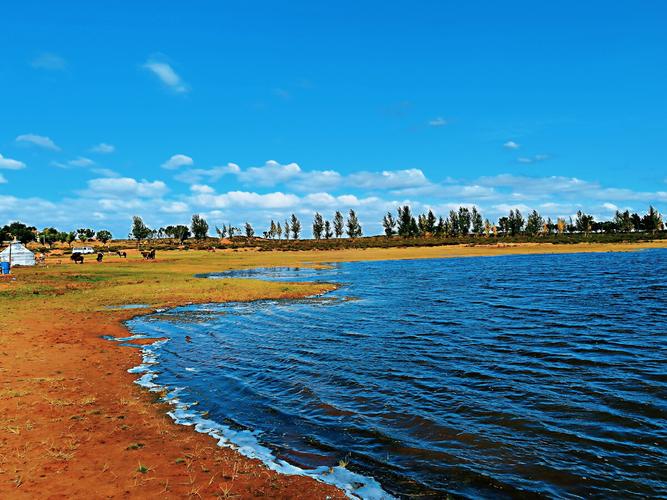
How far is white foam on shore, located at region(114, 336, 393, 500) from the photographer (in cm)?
843

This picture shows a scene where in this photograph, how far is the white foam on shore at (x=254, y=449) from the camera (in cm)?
843

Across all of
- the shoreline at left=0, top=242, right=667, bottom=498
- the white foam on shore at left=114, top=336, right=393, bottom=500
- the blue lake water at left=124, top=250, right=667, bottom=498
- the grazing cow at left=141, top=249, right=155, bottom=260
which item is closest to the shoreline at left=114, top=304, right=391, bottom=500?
the white foam on shore at left=114, top=336, right=393, bottom=500

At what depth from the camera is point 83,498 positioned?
298 inches

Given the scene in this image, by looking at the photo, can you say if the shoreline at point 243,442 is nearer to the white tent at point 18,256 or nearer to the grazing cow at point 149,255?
the white tent at point 18,256

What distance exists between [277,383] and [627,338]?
1594 centimetres

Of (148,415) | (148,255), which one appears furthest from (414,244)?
(148,415)

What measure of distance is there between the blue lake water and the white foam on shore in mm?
132

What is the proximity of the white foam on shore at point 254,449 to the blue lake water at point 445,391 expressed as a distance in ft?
0.43

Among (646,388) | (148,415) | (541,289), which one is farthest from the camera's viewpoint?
(541,289)

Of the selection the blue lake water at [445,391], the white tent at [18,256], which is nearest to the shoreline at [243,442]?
the blue lake water at [445,391]

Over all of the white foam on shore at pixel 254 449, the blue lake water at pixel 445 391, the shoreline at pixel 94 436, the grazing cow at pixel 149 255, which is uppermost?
the grazing cow at pixel 149 255

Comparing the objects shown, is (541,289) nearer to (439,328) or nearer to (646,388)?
(439,328)

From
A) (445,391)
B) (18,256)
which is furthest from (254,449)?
(18,256)

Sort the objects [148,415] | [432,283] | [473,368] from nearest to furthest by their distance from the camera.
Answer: [148,415]
[473,368]
[432,283]
